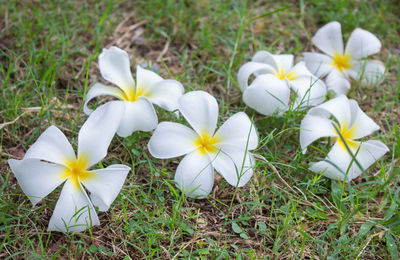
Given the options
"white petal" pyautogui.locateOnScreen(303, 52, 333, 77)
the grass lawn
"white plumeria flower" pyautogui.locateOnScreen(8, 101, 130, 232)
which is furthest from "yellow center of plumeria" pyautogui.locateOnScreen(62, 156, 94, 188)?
"white petal" pyautogui.locateOnScreen(303, 52, 333, 77)

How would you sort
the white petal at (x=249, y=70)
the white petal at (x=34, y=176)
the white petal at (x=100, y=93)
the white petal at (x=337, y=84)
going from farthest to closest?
the white petal at (x=337, y=84) → the white petal at (x=249, y=70) → the white petal at (x=100, y=93) → the white petal at (x=34, y=176)

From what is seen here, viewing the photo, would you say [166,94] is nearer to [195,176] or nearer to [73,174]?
[195,176]

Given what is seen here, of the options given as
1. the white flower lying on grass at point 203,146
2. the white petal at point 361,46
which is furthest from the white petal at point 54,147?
the white petal at point 361,46

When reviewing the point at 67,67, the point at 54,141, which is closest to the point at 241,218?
the point at 54,141

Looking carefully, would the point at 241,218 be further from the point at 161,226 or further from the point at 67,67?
the point at 67,67

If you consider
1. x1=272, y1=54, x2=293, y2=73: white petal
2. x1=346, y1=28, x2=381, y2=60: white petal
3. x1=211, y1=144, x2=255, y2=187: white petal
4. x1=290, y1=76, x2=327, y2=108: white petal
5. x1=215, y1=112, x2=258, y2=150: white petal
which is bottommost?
x1=211, y1=144, x2=255, y2=187: white petal

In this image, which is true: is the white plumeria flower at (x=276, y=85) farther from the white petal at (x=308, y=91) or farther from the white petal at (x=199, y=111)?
the white petal at (x=199, y=111)

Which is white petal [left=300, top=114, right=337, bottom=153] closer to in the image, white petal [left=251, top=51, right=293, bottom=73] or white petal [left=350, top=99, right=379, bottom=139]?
white petal [left=350, top=99, right=379, bottom=139]
